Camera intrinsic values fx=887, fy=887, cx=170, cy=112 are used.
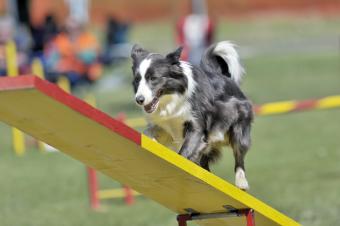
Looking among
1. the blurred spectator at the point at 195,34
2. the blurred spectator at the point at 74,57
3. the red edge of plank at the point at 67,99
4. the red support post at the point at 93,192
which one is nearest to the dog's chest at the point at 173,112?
the red edge of plank at the point at 67,99

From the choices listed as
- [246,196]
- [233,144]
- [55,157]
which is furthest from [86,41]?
[246,196]

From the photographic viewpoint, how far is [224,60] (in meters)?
7.03

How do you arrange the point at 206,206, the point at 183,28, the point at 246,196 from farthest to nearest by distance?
1. the point at 183,28
2. the point at 206,206
3. the point at 246,196

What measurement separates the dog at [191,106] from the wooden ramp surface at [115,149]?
43 centimetres

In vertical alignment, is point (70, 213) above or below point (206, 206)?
below

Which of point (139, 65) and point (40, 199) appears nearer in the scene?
point (139, 65)

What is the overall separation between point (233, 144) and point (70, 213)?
3495 mm

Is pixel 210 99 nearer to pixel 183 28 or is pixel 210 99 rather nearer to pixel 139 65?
pixel 139 65

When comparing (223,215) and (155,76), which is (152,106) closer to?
(155,76)

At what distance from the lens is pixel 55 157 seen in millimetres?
13609

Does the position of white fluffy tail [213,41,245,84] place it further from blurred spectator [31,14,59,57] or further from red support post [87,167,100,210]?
blurred spectator [31,14,59,57]

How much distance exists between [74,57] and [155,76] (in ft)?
40.5

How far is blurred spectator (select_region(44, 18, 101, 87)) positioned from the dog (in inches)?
456

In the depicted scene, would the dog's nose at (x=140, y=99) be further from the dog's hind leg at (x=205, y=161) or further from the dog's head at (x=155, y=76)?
the dog's hind leg at (x=205, y=161)
